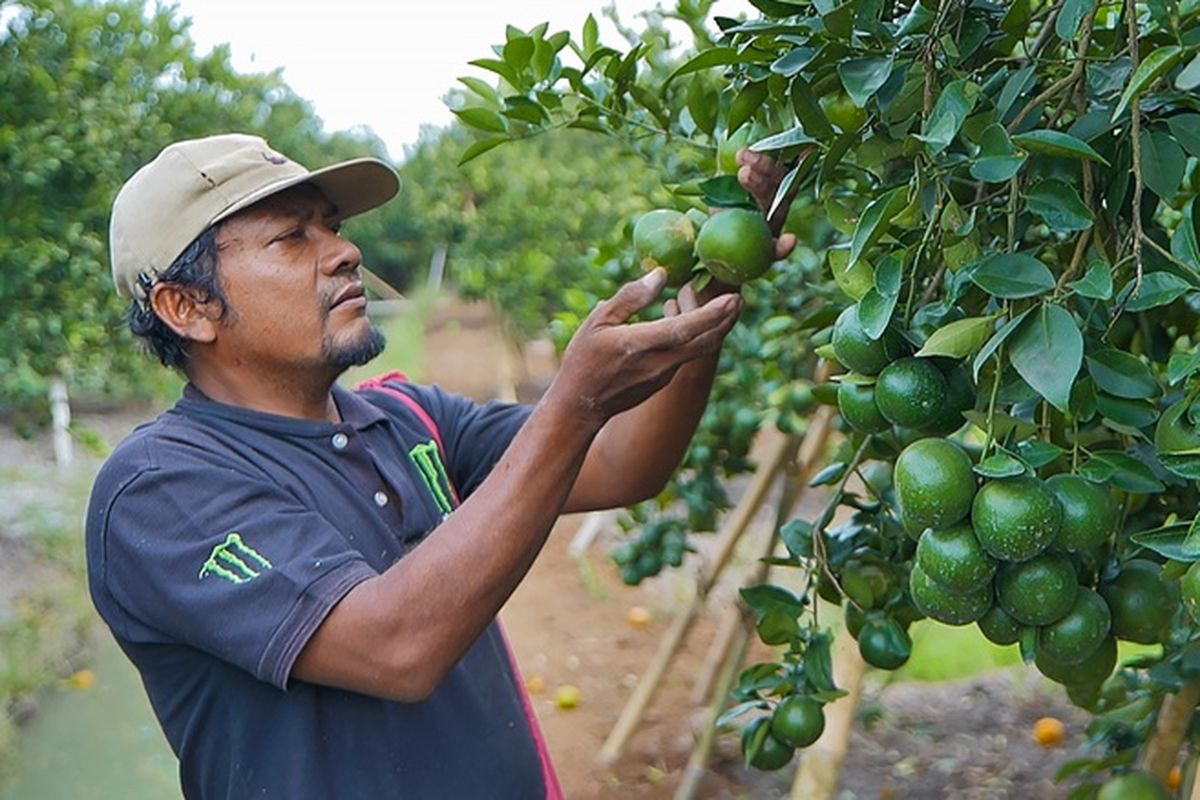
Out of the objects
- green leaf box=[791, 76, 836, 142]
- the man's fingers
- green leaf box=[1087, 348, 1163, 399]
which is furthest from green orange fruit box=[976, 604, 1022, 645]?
the man's fingers

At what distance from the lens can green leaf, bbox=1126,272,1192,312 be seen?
93 centimetres

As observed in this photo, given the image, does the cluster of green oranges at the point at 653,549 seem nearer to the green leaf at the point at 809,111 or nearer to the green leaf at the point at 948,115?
the green leaf at the point at 809,111

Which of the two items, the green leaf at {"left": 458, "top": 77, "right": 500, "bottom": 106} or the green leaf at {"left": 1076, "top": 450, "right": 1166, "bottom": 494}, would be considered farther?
the green leaf at {"left": 458, "top": 77, "right": 500, "bottom": 106}

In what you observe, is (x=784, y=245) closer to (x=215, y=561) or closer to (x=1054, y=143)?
(x=1054, y=143)

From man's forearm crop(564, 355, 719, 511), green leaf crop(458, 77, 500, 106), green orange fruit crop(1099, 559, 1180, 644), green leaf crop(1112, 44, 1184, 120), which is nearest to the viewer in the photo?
green leaf crop(1112, 44, 1184, 120)

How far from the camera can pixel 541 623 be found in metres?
5.92

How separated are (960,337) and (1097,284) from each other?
0.12 m

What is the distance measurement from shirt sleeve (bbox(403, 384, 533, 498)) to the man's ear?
1.46 feet

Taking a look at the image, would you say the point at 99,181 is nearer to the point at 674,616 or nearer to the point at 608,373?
the point at 674,616

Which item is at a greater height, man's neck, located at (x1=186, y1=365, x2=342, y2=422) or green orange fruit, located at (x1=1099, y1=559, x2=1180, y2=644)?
green orange fruit, located at (x1=1099, y1=559, x2=1180, y2=644)

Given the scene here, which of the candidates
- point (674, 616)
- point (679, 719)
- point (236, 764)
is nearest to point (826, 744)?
point (236, 764)

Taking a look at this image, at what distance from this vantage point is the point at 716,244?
4.47ft

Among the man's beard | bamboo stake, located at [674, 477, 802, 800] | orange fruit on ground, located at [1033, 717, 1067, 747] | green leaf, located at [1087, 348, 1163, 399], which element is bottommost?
orange fruit on ground, located at [1033, 717, 1067, 747]

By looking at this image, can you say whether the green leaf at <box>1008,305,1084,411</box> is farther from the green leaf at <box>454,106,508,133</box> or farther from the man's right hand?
the green leaf at <box>454,106,508,133</box>
